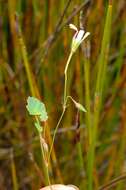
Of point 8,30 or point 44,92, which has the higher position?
point 8,30

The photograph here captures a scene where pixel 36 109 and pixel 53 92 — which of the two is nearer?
pixel 36 109

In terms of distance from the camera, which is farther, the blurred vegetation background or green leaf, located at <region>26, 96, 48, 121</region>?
the blurred vegetation background

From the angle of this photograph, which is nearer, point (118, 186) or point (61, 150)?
point (118, 186)

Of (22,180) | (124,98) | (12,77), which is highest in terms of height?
(12,77)

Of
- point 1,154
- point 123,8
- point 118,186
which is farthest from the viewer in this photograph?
point 1,154

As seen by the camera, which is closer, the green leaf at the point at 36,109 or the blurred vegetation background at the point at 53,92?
the green leaf at the point at 36,109

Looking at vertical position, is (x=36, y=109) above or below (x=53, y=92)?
above

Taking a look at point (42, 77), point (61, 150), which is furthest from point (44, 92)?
point (61, 150)

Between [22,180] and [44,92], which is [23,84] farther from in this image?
[22,180]
